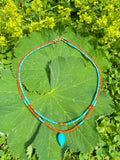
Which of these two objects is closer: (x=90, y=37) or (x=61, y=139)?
(x=61, y=139)

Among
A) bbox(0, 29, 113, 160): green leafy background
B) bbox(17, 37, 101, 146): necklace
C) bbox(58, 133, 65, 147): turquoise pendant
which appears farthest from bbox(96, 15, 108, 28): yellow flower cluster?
bbox(58, 133, 65, 147): turquoise pendant

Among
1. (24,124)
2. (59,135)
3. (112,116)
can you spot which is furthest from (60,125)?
(112,116)

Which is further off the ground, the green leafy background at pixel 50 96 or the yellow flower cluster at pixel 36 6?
the yellow flower cluster at pixel 36 6

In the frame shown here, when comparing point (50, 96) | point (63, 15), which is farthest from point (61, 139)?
point (63, 15)

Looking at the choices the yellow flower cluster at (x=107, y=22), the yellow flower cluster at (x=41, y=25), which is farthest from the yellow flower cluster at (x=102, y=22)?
the yellow flower cluster at (x=41, y=25)

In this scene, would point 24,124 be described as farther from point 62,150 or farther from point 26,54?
point 26,54

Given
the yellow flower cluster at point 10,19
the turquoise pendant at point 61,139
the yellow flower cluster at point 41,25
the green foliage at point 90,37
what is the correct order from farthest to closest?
the yellow flower cluster at point 41,25 < the green foliage at point 90,37 < the yellow flower cluster at point 10,19 < the turquoise pendant at point 61,139

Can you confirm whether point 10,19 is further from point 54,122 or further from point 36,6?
point 54,122

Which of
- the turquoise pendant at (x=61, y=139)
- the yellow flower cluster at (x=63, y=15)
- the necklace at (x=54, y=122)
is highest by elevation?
the yellow flower cluster at (x=63, y=15)

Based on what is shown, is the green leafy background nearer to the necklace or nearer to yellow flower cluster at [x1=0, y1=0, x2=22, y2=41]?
the necklace

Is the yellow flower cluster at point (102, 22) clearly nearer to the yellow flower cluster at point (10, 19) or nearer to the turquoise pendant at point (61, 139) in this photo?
the yellow flower cluster at point (10, 19)
